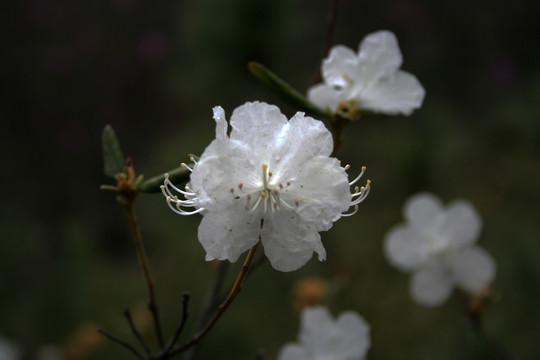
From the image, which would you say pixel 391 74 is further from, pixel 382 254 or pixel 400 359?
pixel 382 254

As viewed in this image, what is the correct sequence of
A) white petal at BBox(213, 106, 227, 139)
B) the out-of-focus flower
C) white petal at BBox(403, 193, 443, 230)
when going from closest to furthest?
white petal at BBox(213, 106, 227, 139)
the out-of-focus flower
white petal at BBox(403, 193, 443, 230)

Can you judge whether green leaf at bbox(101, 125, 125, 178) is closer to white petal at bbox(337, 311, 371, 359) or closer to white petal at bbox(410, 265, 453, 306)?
white petal at bbox(337, 311, 371, 359)

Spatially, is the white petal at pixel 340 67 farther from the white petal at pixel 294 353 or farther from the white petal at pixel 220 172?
the white petal at pixel 294 353

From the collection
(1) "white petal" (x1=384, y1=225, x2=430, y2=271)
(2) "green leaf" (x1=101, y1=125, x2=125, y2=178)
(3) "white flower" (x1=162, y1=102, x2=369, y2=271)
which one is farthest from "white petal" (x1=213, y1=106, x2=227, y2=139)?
(1) "white petal" (x1=384, y1=225, x2=430, y2=271)

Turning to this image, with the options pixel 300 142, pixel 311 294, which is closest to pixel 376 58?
pixel 300 142

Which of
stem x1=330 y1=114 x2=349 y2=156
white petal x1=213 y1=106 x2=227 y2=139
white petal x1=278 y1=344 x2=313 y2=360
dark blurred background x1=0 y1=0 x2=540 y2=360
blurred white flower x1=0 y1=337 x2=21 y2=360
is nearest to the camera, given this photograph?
white petal x1=213 y1=106 x2=227 y2=139

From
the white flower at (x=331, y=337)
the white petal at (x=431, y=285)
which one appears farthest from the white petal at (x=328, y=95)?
the white petal at (x=431, y=285)

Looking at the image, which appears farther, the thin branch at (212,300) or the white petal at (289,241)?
the thin branch at (212,300)
